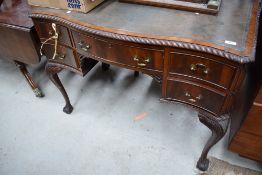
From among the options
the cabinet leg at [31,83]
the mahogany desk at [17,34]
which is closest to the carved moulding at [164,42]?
the mahogany desk at [17,34]

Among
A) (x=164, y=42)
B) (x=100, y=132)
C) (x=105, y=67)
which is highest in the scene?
(x=164, y=42)

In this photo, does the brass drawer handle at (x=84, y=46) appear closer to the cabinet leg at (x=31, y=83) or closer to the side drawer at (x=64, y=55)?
the side drawer at (x=64, y=55)

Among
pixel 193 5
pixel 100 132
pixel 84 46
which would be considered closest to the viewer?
pixel 193 5

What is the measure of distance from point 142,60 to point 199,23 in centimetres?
27

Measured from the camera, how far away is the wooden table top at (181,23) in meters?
0.81

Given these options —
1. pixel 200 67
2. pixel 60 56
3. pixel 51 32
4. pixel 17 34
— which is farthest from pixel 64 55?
pixel 200 67

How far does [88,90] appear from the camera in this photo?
1.80 meters

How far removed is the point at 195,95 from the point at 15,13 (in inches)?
47.5

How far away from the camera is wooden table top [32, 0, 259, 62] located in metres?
0.81

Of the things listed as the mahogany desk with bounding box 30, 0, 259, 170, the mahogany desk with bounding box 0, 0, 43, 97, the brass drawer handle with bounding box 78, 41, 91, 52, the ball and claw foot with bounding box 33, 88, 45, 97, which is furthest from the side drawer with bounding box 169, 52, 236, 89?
the ball and claw foot with bounding box 33, 88, 45, 97

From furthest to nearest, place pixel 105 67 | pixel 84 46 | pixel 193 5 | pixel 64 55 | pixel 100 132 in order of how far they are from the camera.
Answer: pixel 105 67 → pixel 100 132 → pixel 64 55 → pixel 84 46 → pixel 193 5

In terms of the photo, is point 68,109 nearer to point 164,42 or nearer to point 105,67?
point 105,67

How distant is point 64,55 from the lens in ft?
4.02

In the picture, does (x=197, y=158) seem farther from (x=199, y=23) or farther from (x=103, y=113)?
(x=199, y=23)
